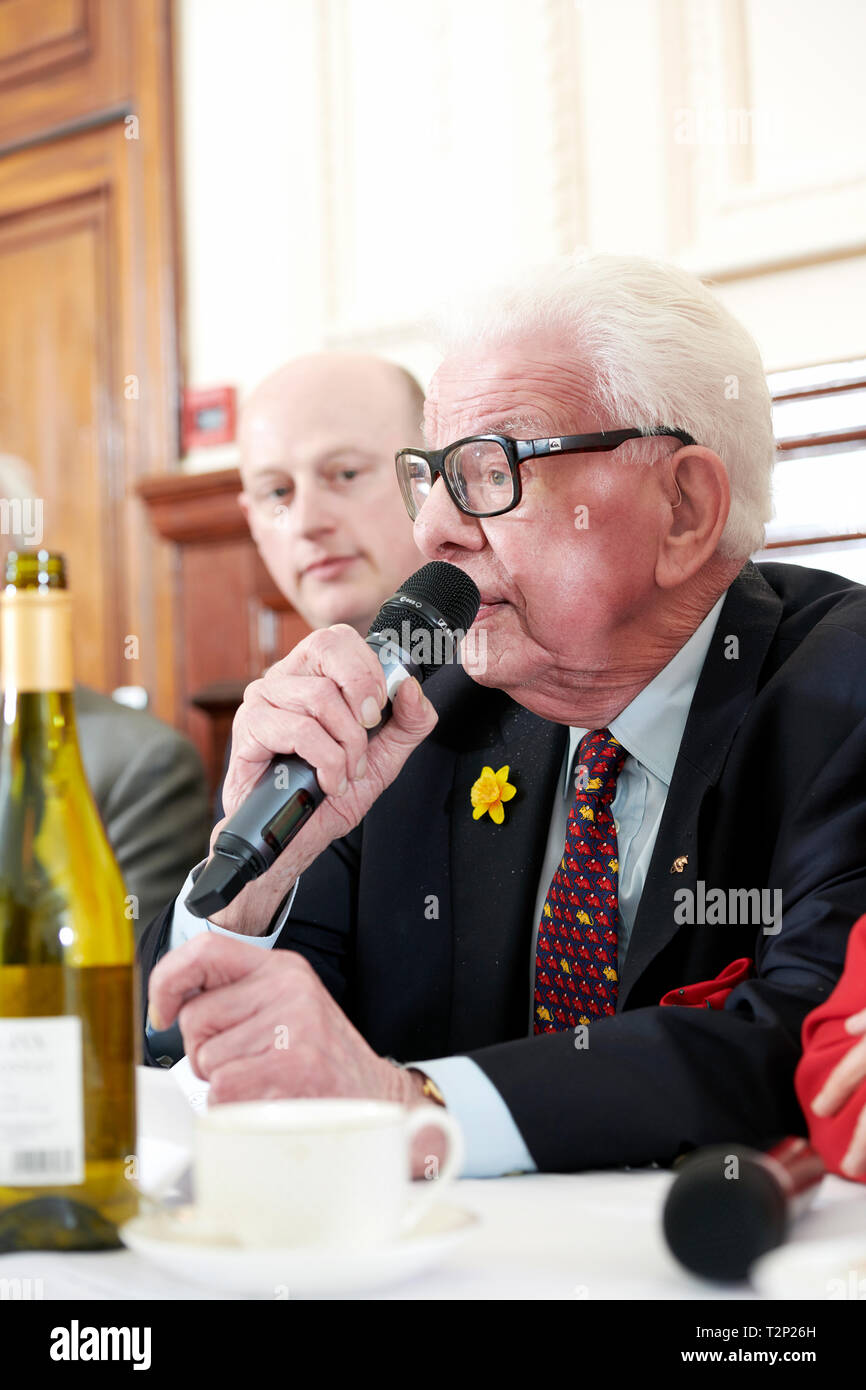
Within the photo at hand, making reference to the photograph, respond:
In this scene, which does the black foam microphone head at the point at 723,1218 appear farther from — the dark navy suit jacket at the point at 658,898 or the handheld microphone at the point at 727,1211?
the dark navy suit jacket at the point at 658,898

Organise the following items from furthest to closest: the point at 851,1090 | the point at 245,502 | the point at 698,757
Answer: the point at 245,502 → the point at 698,757 → the point at 851,1090

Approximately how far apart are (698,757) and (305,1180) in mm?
768

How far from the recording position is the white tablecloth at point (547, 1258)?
0.57 meters

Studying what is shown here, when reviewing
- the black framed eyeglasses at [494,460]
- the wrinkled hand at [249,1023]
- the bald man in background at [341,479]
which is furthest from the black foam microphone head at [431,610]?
the bald man in background at [341,479]

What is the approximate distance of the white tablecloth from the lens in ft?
1.87

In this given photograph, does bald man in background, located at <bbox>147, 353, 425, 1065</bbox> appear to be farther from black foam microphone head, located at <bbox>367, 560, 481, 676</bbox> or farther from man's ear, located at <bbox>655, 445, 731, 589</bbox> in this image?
black foam microphone head, located at <bbox>367, 560, 481, 676</bbox>

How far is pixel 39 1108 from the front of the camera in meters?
0.61

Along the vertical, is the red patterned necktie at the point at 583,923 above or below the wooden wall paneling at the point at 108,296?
below

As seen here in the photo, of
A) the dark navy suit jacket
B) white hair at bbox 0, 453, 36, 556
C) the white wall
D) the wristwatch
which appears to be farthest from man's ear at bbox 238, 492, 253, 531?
the wristwatch

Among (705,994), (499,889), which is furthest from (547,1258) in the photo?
(499,889)

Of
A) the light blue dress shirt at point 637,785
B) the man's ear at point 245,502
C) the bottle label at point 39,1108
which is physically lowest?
the bottle label at point 39,1108

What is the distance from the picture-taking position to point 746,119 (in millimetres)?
2271

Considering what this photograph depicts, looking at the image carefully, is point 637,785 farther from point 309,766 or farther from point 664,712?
point 309,766

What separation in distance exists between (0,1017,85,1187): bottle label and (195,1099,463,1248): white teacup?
0.24 ft
